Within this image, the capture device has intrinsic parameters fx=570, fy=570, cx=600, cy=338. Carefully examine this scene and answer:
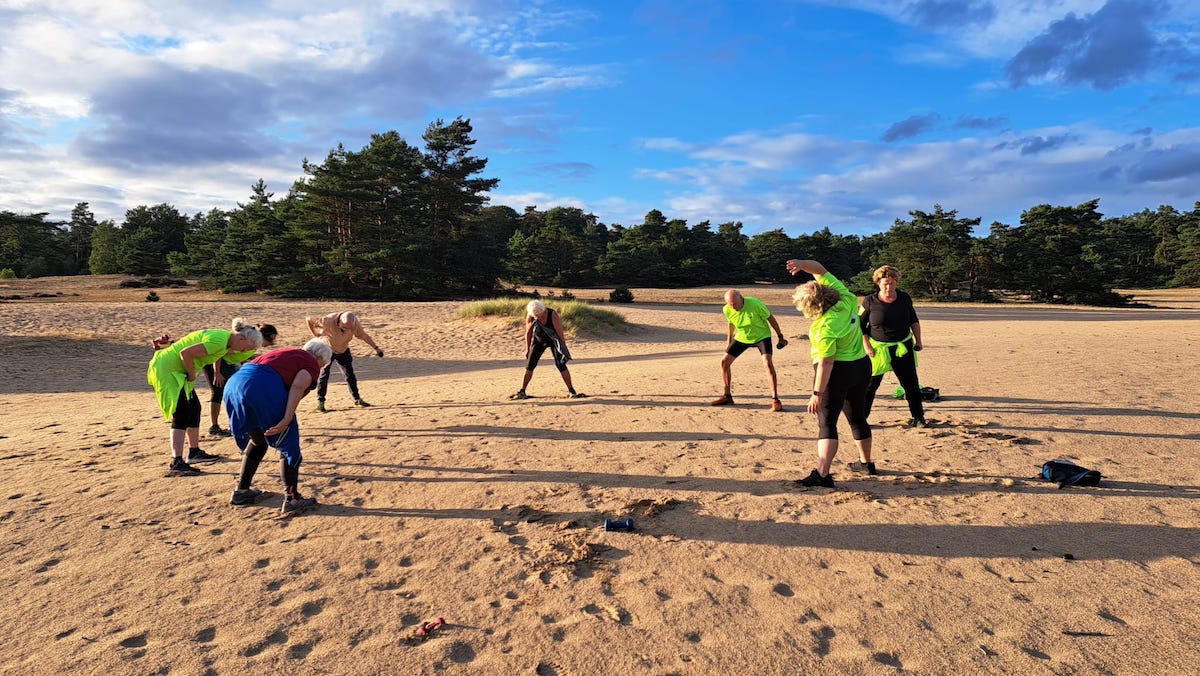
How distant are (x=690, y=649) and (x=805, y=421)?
15.9 ft

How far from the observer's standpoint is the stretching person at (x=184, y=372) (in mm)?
5430

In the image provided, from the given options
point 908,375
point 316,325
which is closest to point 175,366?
point 316,325

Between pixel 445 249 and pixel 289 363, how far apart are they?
35916 millimetres

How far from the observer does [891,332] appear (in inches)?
249

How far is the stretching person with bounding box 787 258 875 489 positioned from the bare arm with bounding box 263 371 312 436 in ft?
13.1

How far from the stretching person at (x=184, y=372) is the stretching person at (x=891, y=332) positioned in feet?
21.0

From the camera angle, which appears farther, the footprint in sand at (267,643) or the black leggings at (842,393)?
the black leggings at (842,393)

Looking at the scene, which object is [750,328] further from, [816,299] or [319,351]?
[319,351]

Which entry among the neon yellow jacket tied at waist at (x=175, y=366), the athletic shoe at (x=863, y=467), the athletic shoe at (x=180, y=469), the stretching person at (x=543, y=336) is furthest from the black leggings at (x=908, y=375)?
the athletic shoe at (x=180, y=469)

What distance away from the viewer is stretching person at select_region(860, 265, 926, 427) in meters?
6.31

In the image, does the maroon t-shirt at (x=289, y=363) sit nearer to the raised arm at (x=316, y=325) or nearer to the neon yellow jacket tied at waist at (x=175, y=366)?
the neon yellow jacket tied at waist at (x=175, y=366)

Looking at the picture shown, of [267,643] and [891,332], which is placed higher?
[891,332]

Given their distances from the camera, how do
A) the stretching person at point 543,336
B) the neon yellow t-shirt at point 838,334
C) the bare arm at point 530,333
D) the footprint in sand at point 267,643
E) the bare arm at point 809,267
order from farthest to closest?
the bare arm at point 530,333 → the stretching person at point 543,336 → the bare arm at point 809,267 → the neon yellow t-shirt at point 838,334 → the footprint in sand at point 267,643

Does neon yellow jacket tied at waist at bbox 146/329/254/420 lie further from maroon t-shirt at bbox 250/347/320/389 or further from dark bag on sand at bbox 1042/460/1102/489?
dark bag on sand at bbox 1042/460/1102/489
